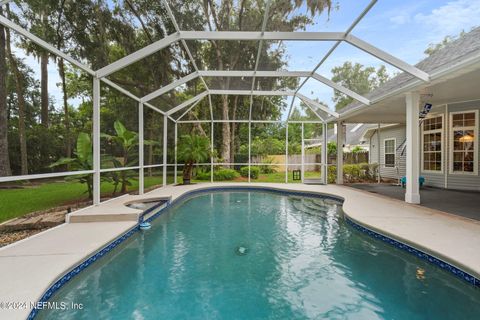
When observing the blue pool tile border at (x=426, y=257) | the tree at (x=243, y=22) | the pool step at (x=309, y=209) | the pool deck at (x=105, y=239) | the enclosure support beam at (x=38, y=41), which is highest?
the tree at (x=243, y=22)

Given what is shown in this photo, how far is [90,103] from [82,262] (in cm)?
412

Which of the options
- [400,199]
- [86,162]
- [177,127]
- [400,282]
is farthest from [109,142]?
[400,199]

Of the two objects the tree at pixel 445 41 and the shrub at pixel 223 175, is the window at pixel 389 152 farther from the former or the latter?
the shrub at pixel 223 175

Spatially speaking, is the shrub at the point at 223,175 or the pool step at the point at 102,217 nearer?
the pool step at the point at 102,217

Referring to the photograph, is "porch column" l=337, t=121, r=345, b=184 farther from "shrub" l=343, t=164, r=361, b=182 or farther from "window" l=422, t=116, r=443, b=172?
"window" l=422, t=116, r=443, b=172

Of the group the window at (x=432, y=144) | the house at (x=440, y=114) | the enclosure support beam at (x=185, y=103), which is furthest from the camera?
the enclosure support beam at (x=185, y=103)

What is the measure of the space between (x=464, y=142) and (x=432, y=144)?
122 cm

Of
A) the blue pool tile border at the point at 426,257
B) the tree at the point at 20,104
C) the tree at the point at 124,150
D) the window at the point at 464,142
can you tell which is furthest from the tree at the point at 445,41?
the tree at the point at 20,104

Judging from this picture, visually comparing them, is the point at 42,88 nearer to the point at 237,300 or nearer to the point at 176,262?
the point at 176,262

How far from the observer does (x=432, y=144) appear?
10.3 meters

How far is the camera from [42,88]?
4.59 m

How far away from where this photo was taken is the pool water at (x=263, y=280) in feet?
8.70

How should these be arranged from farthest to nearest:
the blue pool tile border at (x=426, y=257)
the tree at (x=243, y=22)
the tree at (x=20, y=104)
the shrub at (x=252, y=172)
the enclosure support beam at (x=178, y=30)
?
1. the shrub at (x=252, y=172)
2. the tree at (x=243, y=22)
3. the enclosure support beam at (x=178, y=30)
4. the tree at (x=20, y=104)
5. the blue pool tile border at (x=426, y=257)

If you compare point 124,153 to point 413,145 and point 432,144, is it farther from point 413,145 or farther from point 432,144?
point 432,144
